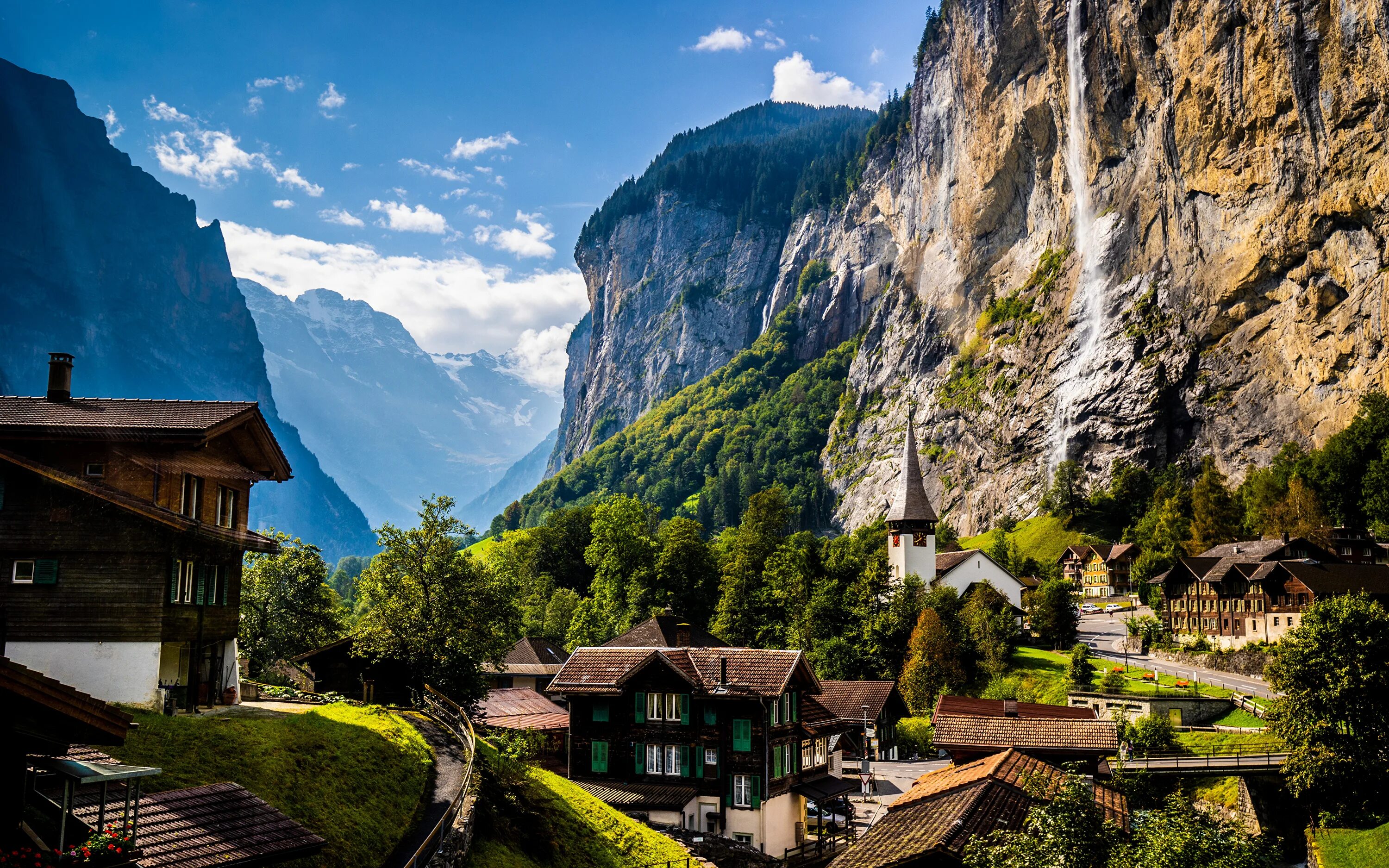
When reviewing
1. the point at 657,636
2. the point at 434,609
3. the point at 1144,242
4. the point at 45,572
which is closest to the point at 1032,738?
the point at 434,609

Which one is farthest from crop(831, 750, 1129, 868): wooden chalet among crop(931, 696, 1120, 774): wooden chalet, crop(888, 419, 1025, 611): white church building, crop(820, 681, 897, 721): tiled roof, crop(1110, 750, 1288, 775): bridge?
crop(888, 419, 1025, 611): white church building

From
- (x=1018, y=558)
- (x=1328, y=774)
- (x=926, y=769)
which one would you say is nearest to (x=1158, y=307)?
(x=1018, y=558)

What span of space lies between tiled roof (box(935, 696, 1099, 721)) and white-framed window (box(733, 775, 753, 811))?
39.0ft

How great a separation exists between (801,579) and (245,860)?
7681 cm

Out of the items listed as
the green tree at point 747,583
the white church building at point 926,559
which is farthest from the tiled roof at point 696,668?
the white church building at point 926,559

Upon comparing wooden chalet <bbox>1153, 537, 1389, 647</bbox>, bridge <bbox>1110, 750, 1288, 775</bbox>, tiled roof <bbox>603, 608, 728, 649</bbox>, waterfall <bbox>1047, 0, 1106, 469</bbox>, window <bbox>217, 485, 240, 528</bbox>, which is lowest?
bridge <bbox>1110, 750, 1288, 775</bbox>

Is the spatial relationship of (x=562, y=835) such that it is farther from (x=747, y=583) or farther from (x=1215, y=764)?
(x=747, y=583)

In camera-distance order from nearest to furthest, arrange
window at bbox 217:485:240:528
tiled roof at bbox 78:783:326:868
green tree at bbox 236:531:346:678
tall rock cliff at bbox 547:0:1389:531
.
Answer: tiled roof at bbox 78:783:326:868
window at bbox 217:485:240:528
green tree at bbox 236:531:346:678
tall rock cliff at bbox 547:0:1389:531

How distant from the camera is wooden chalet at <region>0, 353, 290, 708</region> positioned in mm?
24750

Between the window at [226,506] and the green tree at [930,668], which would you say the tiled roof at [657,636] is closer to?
the green tree at [930,668]

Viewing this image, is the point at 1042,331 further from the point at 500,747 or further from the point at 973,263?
the point at 500,747

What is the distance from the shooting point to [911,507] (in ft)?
297

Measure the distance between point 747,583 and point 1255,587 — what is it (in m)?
41.1

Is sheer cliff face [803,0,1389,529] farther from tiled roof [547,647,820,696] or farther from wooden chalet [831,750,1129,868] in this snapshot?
wooden chalet [831,750,1129,868]
